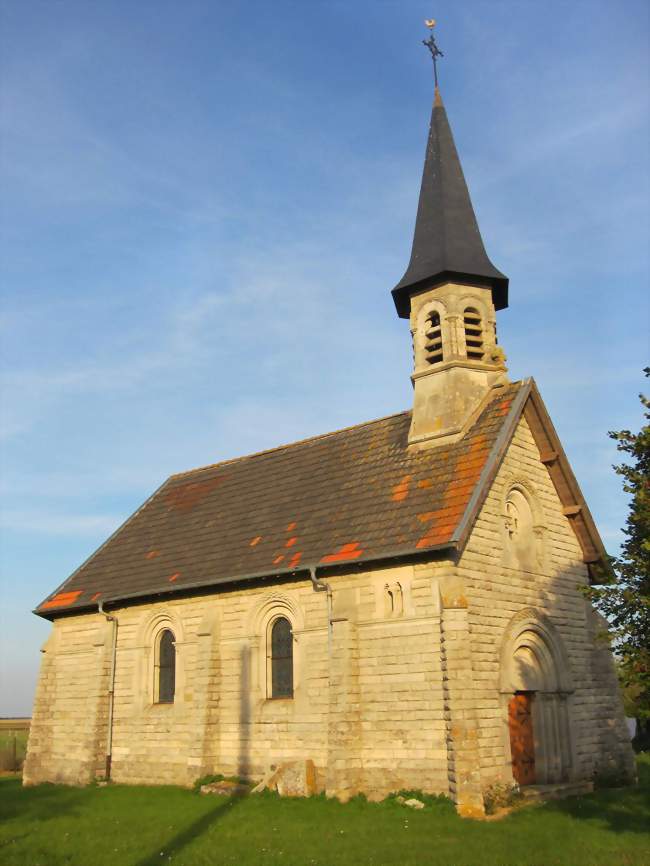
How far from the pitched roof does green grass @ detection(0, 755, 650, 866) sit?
5.00 m

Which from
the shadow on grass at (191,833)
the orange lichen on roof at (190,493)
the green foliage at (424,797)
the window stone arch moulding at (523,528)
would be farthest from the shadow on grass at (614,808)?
the orange lichen on roof at (190,493)

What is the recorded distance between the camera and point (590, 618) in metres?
19.9

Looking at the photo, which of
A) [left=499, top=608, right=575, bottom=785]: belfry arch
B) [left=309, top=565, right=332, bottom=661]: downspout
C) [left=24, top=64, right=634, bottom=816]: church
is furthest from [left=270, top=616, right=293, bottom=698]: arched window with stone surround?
[left=499, top=608, right=575, bottom=785]: belfry arch

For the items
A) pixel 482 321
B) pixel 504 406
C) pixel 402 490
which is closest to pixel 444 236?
A: pixel 482 321

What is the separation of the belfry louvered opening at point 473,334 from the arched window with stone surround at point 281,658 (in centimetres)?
853

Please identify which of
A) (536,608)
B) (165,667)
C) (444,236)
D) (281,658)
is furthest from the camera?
(444,236)

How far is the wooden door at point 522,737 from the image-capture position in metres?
17.0

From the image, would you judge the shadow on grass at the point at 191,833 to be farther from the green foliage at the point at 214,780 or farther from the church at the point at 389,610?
the church at the point at 389,610

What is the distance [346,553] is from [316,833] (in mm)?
5898

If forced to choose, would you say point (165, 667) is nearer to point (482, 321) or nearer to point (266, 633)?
point (266, 633)

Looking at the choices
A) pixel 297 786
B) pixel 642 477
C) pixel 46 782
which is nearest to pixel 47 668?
pixel 46 782

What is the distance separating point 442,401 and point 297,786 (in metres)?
9.75

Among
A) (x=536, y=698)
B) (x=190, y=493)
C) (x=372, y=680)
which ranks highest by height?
(x=190, y=493)

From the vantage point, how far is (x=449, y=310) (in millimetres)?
21406
